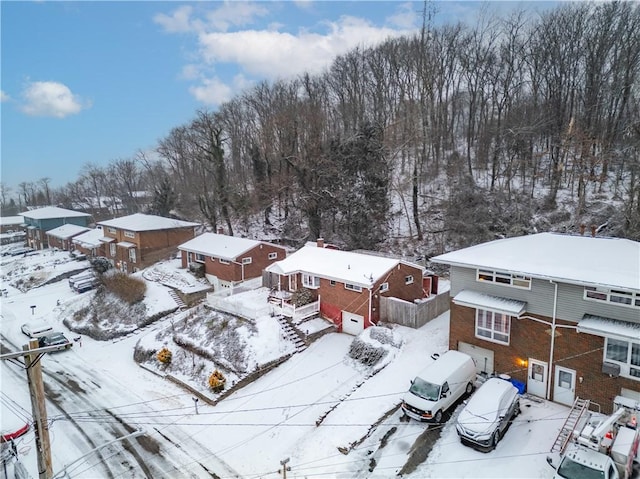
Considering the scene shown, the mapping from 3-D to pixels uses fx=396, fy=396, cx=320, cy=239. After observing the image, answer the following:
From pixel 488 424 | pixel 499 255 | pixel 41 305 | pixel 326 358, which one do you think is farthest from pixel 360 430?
pixel 41 305

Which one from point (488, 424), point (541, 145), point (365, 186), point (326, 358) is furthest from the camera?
point (541, 145)

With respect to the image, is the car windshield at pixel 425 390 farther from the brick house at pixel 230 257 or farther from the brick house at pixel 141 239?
the brick house at pixel 141 239

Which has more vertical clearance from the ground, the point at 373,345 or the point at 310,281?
the point at 310,281

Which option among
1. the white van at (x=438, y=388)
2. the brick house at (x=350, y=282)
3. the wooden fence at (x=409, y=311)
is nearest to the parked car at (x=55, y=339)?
the brick house at (x=350, y=282)

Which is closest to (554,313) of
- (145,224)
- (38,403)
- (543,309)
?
(543,309)

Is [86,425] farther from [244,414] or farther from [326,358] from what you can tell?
[326,358]

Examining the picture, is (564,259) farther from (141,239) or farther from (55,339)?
(141,239)
